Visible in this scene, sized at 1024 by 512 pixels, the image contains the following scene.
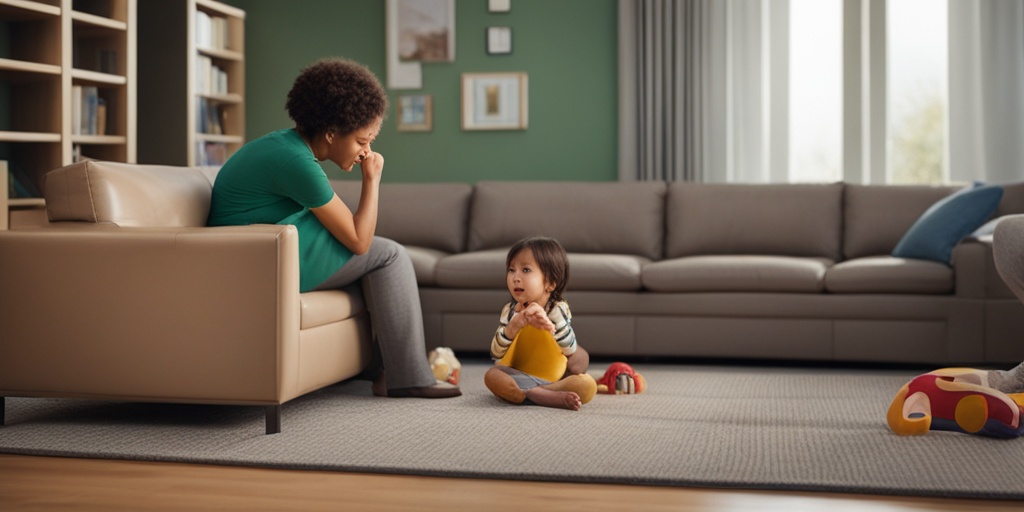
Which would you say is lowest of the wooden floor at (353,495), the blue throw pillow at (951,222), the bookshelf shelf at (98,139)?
the wooden floor at (353,495)

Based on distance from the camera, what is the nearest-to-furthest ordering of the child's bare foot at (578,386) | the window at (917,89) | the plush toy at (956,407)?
1. the plush toy at (956,407)
2. the child's bare foot at (578,386)
3. the window at (917,89)

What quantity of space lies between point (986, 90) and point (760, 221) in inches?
62.0

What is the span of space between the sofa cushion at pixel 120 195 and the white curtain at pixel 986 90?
3936 mm

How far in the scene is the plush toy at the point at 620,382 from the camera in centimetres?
338

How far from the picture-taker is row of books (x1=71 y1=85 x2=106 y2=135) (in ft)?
16.1

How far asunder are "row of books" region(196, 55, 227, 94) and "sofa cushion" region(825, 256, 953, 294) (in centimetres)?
350

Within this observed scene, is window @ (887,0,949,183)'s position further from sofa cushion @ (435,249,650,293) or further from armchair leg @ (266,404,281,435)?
armchair leg @ (266,404,281,435)

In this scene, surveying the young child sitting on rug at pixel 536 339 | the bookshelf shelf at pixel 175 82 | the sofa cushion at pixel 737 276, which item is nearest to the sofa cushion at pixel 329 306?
the young child sitting on rug at pixel 536 339

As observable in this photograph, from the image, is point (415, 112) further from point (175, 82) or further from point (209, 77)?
point (175, 82)

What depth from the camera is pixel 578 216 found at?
4.75 metres

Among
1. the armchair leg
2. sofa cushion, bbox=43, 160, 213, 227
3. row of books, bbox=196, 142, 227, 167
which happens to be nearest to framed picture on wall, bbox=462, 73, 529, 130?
row of books, bbox=196, 142, 227, 167

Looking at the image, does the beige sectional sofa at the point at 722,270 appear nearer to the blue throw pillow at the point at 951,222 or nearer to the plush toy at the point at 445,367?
the blue throw pillow at the point at 951,222

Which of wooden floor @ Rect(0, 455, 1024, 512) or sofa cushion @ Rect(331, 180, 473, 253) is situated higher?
sofa cushion @ Rect(331, 180, 473, 253)

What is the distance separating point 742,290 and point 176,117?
3216 millimetres
